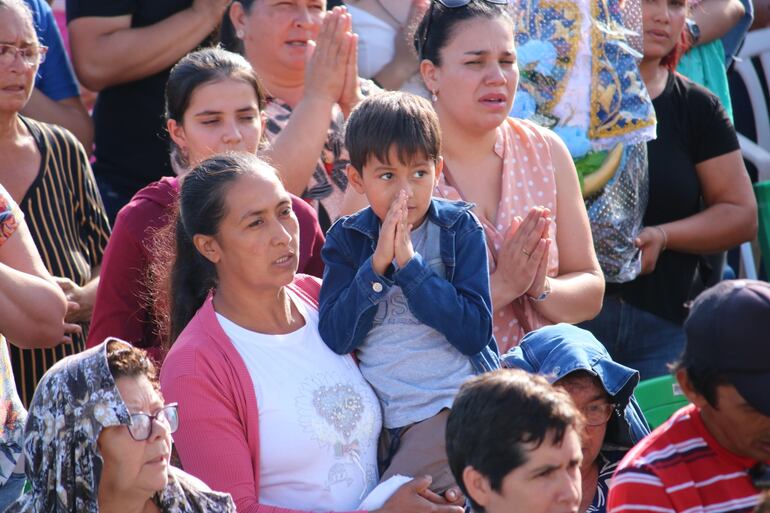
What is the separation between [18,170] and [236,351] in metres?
1.34

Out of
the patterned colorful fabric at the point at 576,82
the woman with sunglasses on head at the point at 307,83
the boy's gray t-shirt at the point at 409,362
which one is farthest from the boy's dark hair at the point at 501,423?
the patterned colorful fabric at the point at 576,82

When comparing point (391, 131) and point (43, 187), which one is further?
point (43, 187)

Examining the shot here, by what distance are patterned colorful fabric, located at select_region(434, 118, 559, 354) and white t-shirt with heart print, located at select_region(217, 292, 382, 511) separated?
0.66 meters

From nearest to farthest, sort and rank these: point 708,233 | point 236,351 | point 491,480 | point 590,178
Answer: point 491,480
point 236,351
point 590,178
point 708,233

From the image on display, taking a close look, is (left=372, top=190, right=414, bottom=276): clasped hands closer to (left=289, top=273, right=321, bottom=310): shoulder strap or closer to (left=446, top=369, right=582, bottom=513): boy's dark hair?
(left=289, top=273, right=321, bottom=310): shoulder strap

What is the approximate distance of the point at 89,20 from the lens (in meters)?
4.86

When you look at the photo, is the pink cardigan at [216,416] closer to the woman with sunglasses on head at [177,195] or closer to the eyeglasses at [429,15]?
the woman with sunglasses on head at [177,195]

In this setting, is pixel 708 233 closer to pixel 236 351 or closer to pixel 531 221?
pixel 531 221

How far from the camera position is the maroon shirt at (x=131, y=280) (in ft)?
12.2

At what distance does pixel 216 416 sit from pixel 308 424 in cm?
25

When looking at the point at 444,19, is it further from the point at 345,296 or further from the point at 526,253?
the point at 345,296

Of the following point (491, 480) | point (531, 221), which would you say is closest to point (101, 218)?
point (531, 221)

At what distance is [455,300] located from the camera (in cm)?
326

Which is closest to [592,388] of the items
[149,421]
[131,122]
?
[149,421]
